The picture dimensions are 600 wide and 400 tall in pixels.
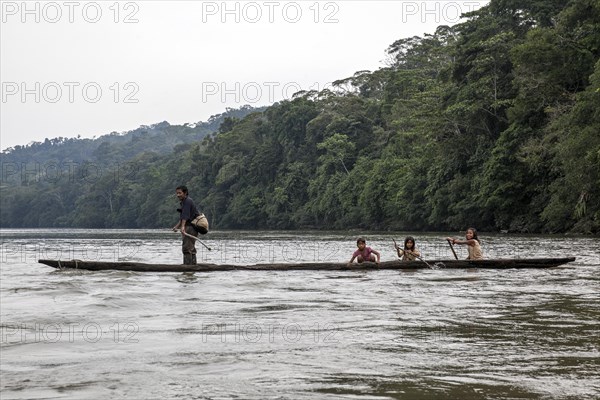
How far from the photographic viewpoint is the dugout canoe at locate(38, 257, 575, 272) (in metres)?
14.2

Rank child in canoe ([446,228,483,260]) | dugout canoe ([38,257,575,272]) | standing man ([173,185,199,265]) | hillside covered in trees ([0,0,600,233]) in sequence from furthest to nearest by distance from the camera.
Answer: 1. hillside covered in trees ([0,0,600,233])
2. child in canoe ([446,228,483,260])
3. standing man ([173,185,199,265])
4. dugout canoe ([38,257,575,272])

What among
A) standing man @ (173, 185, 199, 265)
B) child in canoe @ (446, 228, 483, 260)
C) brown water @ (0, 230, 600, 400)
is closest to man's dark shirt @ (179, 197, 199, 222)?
standing man @ (173, 185, 199, 265)

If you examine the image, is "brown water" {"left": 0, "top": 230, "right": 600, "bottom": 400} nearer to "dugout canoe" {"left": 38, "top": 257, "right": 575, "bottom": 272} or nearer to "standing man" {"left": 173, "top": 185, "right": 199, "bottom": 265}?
"dugout canoe" {"left": 38, "top": 257, "right": 575, "bottom": 272}

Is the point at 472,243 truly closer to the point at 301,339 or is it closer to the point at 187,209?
the point at 187,209

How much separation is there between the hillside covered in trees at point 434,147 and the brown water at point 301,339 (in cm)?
2101

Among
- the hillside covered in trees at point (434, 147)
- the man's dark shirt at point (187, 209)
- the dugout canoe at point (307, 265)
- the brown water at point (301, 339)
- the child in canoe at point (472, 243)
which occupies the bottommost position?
the brown water at point (301, 339)

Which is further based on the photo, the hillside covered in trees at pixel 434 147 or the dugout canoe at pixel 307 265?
the hillside covered in trees at pixel 434 147

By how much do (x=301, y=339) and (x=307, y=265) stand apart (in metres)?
7.35

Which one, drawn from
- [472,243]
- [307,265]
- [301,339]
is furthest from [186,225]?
[301,339]

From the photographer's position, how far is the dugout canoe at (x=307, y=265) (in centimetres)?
1417

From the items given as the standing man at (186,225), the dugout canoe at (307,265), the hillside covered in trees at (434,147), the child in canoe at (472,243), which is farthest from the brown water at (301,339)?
the hillside covered in trees at (434,147)

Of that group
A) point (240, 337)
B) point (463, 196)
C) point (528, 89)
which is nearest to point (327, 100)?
point (463, 196)

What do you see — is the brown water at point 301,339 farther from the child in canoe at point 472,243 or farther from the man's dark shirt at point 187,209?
the child in canoe at point 472,243

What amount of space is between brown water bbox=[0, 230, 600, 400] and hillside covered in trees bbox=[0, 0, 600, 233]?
68.9 ft
